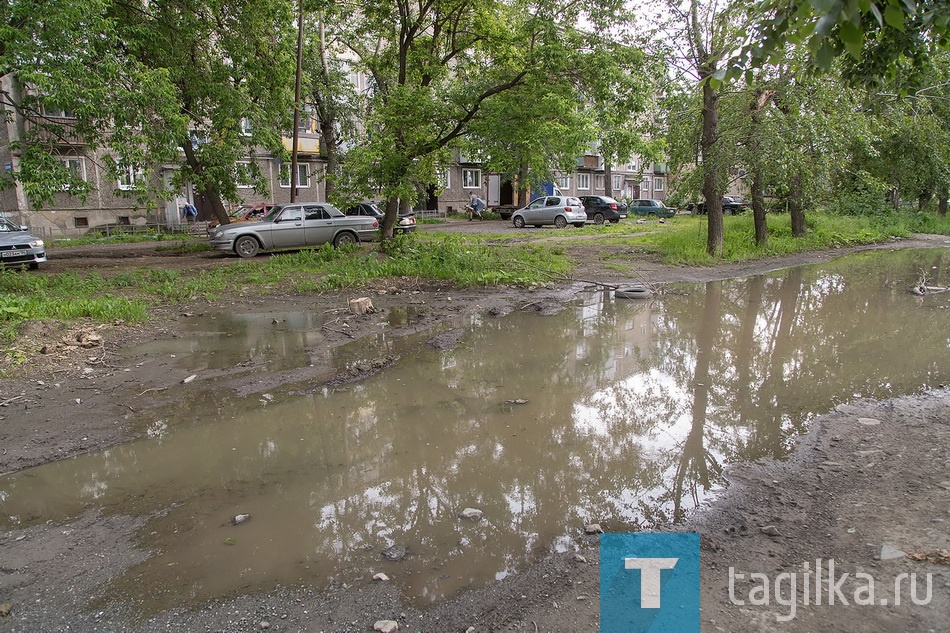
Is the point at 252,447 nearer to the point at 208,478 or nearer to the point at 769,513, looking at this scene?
the point at 208,478

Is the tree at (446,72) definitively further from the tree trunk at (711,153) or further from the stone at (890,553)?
the stone at (890,553)

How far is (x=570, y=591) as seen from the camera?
10.2 ft

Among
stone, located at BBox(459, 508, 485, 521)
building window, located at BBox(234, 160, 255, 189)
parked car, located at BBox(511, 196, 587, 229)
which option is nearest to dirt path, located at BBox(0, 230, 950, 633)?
stone, located at BBox(459, 508, 485, 521)

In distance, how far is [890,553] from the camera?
10.6 feet

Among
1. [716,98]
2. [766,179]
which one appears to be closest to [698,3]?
[716,98]

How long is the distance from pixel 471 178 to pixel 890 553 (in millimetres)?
39551

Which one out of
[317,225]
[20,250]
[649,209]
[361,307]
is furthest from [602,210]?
[20,250]

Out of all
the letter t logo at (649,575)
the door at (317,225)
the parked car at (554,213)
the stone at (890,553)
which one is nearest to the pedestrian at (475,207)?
the parked car at (554,213)

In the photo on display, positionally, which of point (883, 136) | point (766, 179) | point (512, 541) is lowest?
point (512, 541)

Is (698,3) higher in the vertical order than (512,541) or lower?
higher

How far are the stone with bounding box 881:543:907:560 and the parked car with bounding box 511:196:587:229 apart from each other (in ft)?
85.2

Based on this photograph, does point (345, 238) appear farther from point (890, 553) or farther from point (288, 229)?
point (890, 553)

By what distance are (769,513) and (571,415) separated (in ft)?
7.08

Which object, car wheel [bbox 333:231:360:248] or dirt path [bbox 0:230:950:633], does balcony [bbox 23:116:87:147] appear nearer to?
car wheel [bbox 333:231:360:248]
